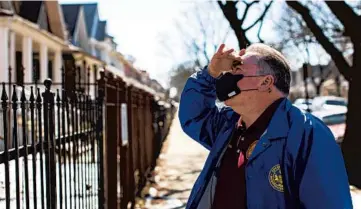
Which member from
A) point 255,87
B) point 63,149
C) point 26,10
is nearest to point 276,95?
point 255,87

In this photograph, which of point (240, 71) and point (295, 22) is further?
point (295, 22)

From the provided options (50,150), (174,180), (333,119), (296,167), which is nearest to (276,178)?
(296,167)

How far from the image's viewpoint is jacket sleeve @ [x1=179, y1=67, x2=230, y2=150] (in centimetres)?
305

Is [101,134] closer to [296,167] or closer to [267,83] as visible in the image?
[267,83]

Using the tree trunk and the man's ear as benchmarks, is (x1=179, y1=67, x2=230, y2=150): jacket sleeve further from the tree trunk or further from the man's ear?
the tree trunk

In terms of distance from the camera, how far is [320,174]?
2340mm

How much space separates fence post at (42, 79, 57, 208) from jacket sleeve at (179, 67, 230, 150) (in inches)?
35.8

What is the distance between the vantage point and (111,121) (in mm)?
6355

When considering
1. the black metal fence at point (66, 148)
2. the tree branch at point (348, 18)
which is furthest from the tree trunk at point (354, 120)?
the black metal fence at point (66, 148)

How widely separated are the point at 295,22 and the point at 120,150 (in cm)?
2438

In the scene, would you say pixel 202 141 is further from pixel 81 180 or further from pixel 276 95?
pixel 81 180

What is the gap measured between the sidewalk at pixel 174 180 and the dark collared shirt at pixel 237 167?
15.6 ft

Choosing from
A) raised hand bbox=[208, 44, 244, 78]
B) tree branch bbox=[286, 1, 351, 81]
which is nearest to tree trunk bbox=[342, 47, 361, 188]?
tree branch bbox=[286, 1, 351, 81]

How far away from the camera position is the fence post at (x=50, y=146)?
3.42 metres
